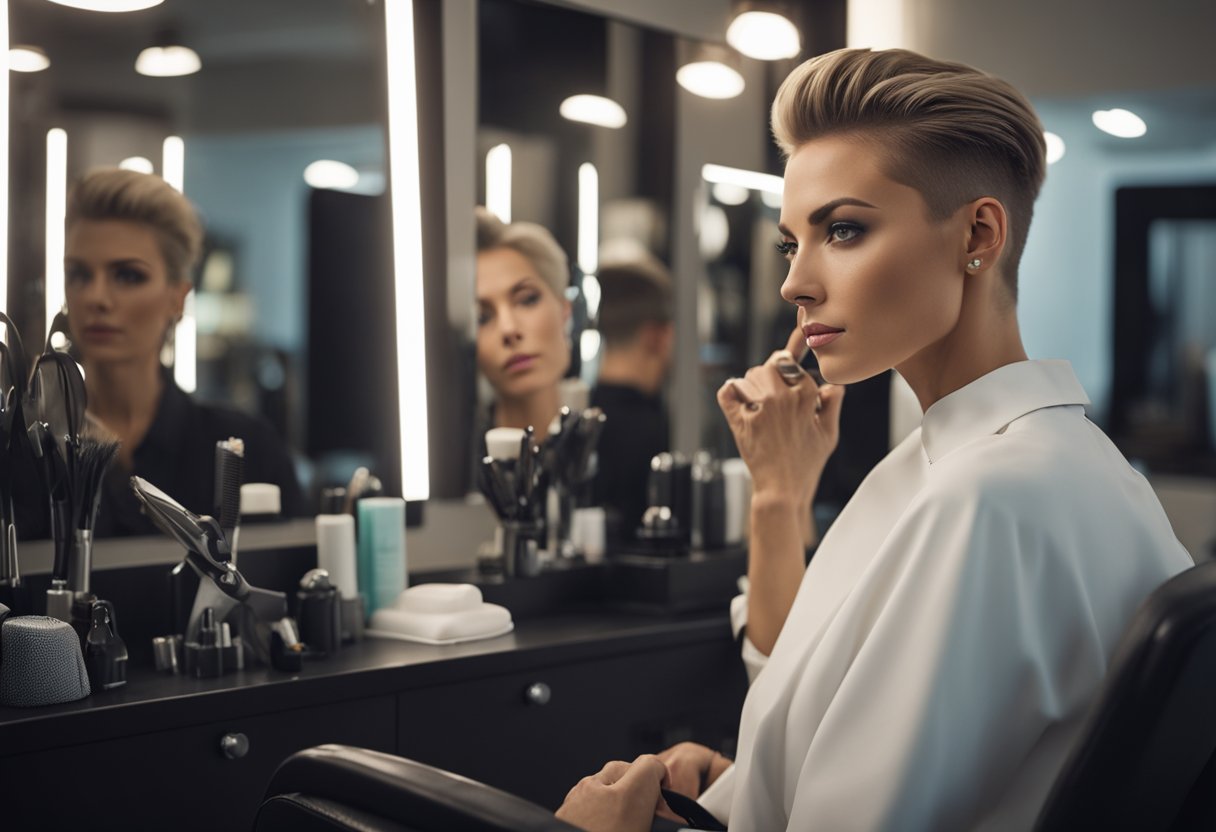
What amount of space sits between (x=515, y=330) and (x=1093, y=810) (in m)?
1.62

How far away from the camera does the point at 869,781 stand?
1063mm

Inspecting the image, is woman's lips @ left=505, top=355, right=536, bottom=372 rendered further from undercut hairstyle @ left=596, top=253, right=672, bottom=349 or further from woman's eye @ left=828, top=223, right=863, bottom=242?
woman's eye @ left=828, top=223, right=863, bottom=242

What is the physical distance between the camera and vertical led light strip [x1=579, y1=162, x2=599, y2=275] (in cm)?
251

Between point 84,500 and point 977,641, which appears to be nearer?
point 977,641

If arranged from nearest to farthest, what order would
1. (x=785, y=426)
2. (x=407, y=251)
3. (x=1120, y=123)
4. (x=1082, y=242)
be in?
1. (x=785, y=426)
2. (x=407, y=251)
3. (x=1120, y=123)
4. (x=1082, y=242)

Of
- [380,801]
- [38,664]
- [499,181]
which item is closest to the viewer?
[380,801]

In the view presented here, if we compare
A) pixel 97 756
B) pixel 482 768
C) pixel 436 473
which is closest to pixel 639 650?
pixel 482 768

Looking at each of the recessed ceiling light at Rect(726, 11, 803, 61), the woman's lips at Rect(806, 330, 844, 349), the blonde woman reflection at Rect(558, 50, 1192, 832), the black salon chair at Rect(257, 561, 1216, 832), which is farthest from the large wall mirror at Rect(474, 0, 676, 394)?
the black salon chair at Rect(257, 561, 1216, 832)

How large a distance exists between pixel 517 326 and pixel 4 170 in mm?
973

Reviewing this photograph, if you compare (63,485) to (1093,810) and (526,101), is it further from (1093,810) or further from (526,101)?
(1093,810)

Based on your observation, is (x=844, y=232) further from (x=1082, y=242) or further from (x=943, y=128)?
(x=1082, y=242)

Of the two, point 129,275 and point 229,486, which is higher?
point 129,275

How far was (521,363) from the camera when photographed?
7.82ft

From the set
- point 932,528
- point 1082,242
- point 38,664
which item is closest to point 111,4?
point 38,664
